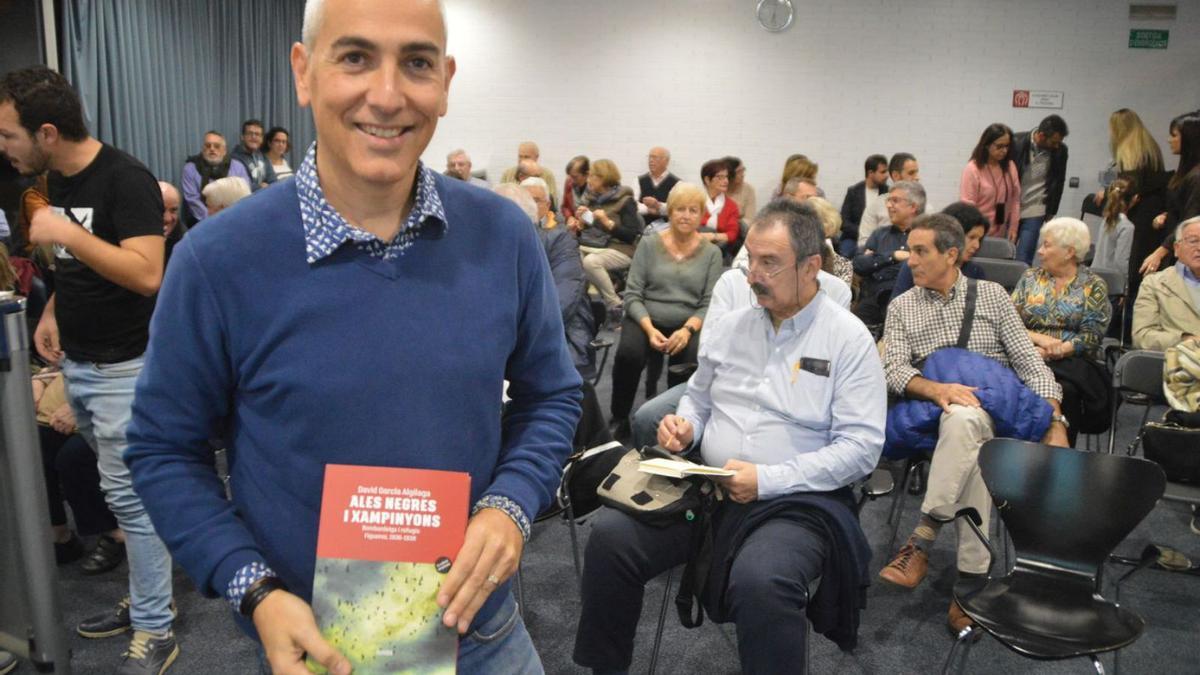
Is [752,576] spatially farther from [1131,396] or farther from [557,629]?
[1131,396]

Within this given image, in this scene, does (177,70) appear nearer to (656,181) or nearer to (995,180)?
(656,181)

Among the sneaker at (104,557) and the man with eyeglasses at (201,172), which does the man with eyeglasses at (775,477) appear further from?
the man with eyeglasses at (201,172)

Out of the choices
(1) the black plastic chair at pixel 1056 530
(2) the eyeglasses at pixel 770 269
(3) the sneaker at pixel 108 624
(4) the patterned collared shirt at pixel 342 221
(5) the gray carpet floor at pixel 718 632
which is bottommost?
(5) the gray carpet floor at pixel 718 632

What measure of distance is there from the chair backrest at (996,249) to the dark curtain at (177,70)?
6.31m

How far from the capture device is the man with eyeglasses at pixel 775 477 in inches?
90.0

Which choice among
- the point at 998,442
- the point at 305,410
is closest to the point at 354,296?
the point at 305,410

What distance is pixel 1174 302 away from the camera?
13.2 ft

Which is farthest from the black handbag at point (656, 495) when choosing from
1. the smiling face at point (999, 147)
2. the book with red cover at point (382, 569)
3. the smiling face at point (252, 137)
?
the smiling face at point (252, 137)

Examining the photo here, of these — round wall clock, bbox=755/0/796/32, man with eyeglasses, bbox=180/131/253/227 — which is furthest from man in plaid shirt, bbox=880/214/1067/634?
round wall clock, bbox=755/0/796/32

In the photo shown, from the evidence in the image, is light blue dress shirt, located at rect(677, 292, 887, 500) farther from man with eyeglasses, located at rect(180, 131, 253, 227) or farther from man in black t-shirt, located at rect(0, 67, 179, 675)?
man with eyeglasses, located at rect(180, 131, 253, 227)

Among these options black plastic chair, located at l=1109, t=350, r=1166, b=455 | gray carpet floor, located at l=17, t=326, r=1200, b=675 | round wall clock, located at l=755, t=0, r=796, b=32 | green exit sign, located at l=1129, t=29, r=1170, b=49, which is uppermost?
round wall clock, located at l=755, t=0, r=796, b=32

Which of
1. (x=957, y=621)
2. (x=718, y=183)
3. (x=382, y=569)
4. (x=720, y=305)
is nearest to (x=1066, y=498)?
(x=957, y=621)

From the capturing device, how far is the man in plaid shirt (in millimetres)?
3277

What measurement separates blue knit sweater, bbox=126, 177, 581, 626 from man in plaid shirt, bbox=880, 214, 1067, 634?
105 inches
